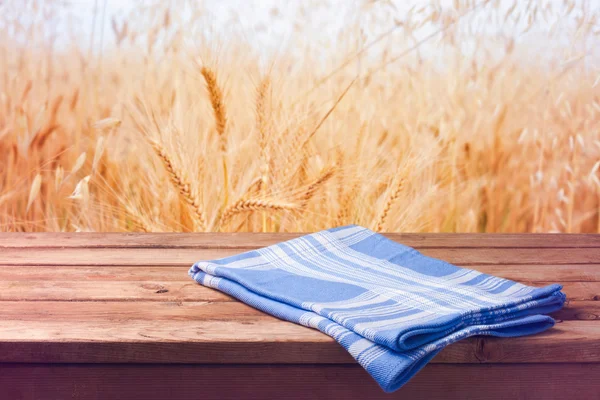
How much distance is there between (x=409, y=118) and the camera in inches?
77.5

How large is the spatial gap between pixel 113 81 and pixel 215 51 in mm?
329

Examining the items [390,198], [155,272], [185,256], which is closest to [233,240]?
[185,256]

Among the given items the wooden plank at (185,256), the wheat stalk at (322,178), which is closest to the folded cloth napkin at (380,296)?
the wooden plank at (185,256)

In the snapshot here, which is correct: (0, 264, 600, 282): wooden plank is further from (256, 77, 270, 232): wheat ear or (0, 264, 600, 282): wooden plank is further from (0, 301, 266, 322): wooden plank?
(256, 77, 270, 232): wheat ear

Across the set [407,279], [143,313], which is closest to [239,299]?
[143,313]

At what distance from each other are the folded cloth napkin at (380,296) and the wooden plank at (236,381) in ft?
0.16

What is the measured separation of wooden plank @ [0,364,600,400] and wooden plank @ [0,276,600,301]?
16 centimetres

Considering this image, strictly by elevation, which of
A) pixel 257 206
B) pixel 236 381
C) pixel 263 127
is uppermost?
pixel 263 127

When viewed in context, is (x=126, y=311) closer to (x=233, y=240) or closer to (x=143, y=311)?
(x=143, y=311)

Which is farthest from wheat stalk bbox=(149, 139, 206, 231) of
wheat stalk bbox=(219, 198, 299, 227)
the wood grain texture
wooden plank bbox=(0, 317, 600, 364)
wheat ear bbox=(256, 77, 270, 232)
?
wooden plank bbox=(0, 317, 600, 364)

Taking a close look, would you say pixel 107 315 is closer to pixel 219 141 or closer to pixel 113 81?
pixel 219 141

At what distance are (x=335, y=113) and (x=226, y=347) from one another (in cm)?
121

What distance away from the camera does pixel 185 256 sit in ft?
4.01

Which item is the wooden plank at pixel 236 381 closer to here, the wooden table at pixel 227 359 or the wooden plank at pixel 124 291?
the wooden table at pixel 227 359
